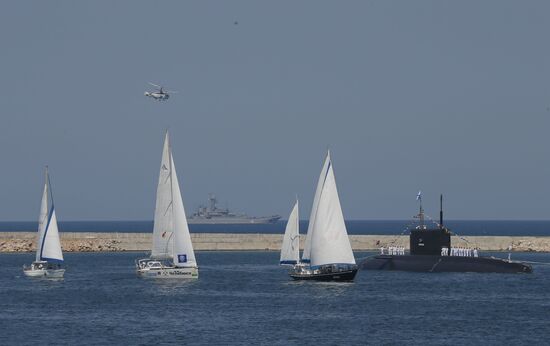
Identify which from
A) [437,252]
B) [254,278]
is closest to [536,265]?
[437,252]

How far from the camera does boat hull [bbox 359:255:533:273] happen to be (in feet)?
294

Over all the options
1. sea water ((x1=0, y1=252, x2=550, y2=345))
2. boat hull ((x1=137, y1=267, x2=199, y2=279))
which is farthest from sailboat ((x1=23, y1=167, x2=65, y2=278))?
boat hull ((x1=137, y1=267, x2=199, y2=279))

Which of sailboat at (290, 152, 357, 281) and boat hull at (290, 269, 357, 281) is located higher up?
sailboat at (290, 152, 357, 281)

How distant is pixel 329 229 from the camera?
75.2 m

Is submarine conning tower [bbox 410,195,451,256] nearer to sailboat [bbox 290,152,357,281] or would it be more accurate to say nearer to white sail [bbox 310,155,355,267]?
sailboat [bbox 290,152,357,281]

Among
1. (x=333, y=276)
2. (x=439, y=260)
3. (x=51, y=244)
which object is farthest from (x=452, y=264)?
(x=51, y=244)

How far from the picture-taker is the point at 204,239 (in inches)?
5241

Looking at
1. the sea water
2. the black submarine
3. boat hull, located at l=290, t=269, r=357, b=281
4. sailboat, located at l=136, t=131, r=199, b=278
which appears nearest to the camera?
the sea water

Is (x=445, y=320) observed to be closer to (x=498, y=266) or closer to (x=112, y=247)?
(x=498, y=266)

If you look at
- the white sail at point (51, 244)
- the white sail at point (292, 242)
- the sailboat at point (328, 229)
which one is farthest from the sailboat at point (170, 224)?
the white sail at point (51, 244)

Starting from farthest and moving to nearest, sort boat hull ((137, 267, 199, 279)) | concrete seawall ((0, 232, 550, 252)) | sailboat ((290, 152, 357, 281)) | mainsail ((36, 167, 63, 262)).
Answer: concrete seawall ((0, 232, 550, 252)) < mainsail ((36, 167, 63, 262)) < boat hull ((137, 267, 199, 279)) < sailboat ((290, 152, 357, 281))

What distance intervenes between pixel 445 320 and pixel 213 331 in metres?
13.0

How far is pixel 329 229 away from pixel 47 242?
76.5 ft

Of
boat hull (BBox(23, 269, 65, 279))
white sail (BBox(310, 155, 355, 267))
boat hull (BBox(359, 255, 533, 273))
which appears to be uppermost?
white sail (BBox(310, 155, 355, 267))
